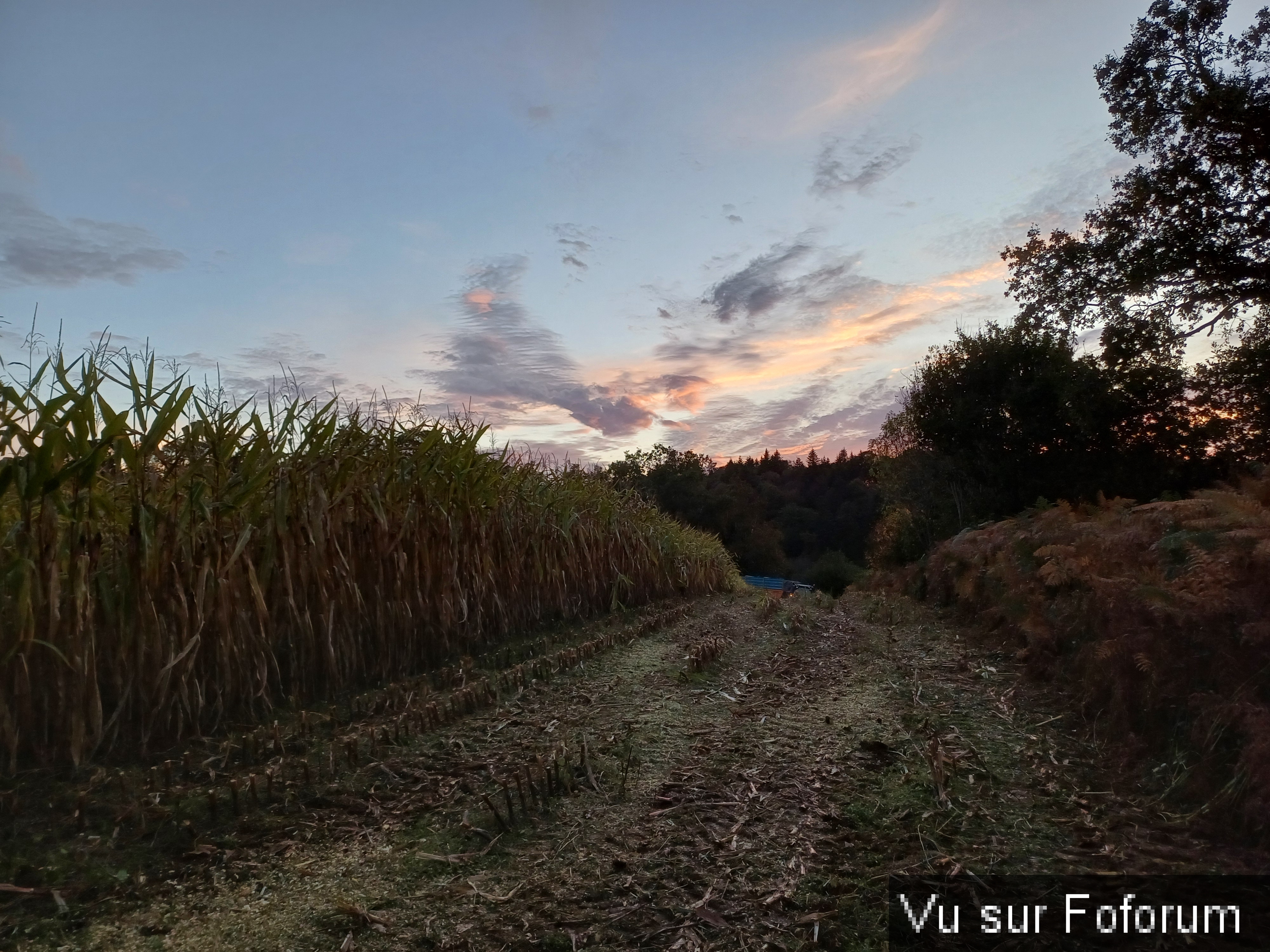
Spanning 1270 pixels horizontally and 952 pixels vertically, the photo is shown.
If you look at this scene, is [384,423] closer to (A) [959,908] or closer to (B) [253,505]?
(B) [253,505]

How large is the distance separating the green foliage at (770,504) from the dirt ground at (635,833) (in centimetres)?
2798

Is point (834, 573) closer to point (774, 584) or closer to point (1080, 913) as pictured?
point (774, 584)

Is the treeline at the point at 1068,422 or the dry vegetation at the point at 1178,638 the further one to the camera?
the treeline at the point at 1068,422

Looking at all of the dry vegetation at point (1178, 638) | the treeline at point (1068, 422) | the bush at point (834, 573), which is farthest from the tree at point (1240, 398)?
the bush at point (834, 573)

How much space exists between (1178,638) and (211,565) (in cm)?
453

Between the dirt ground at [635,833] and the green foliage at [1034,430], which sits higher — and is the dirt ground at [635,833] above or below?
below

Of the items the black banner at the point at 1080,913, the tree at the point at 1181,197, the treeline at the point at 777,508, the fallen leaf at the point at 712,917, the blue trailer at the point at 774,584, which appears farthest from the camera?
the treeline at the point at 777,508

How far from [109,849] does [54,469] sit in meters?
1.49

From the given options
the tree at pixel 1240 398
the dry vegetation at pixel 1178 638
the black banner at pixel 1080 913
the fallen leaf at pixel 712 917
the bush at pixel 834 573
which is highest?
the tree at pixel 1240 398

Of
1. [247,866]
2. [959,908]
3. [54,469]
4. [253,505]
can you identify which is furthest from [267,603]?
[959,908]

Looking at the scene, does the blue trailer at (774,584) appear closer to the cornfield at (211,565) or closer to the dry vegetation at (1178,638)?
the dry vegetation at (1178,638)

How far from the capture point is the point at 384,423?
17.0ft

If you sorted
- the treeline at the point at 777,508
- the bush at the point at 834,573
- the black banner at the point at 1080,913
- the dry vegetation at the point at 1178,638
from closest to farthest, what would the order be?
1. the black banner at the point at 1080,913
2. the dry vegetation at the point at 1178,638
3. the bush at the point at 834,573
4. the treeline at the point at 777,508

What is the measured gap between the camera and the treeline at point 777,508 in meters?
39.8
